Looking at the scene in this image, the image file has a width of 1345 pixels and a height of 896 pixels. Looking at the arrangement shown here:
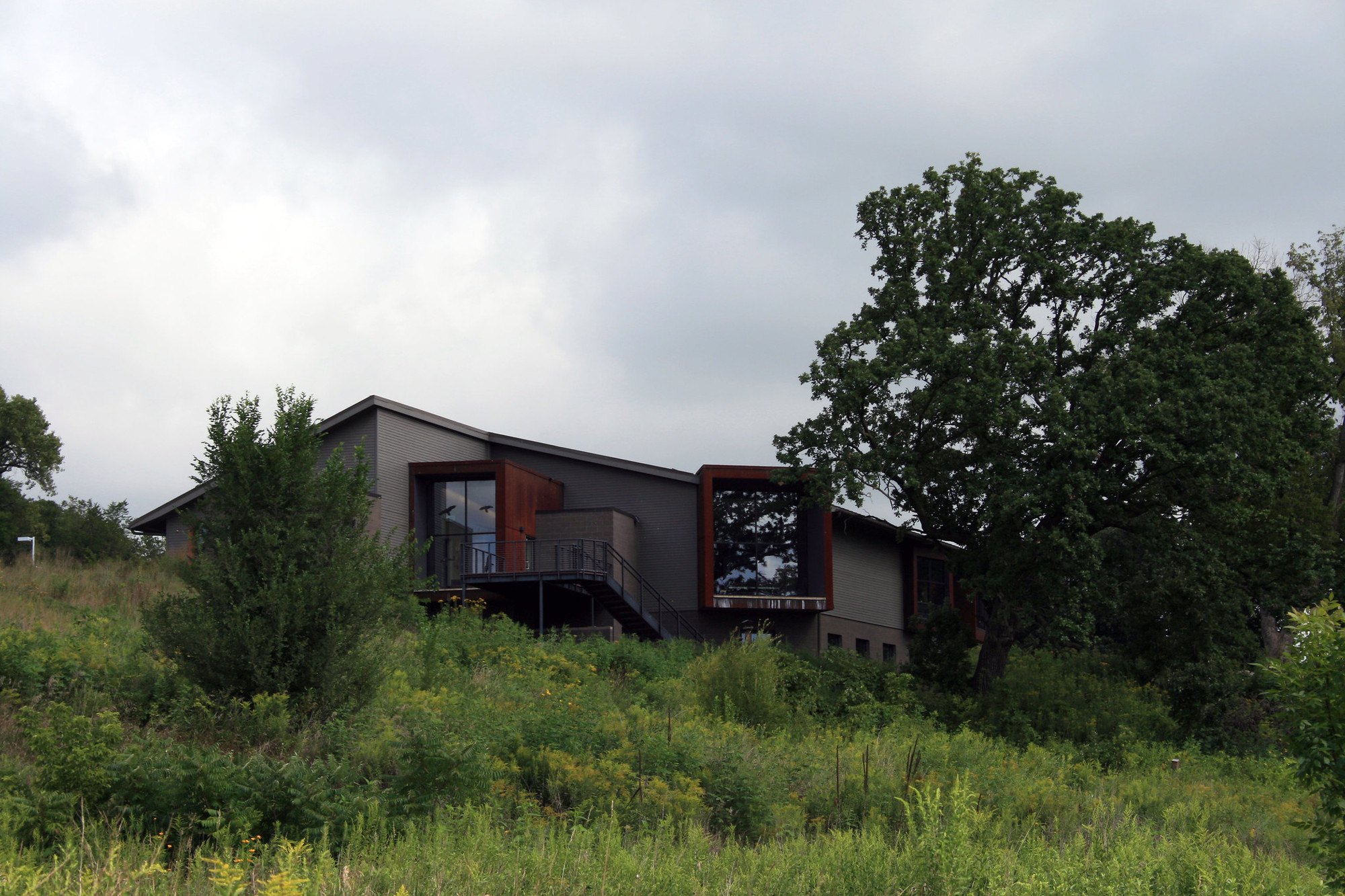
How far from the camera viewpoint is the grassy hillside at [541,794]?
870cm

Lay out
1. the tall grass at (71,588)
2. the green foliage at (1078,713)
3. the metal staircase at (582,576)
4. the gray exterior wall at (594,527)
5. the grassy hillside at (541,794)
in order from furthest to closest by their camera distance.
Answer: the gray exterior wall at (594,527) → the metal staircase at (582,576) → the green foliage at (1078,713) → the tall grass at (71,588) → the grassy hillside at (541,794)

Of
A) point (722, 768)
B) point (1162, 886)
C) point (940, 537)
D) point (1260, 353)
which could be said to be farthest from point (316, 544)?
point (1260, 353)

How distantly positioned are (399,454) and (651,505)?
700 centimetres

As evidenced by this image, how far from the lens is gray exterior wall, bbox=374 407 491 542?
1168 inches

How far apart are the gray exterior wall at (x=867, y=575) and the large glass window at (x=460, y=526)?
9650 millimetres

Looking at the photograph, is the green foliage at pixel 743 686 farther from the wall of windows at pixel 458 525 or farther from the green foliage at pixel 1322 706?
the green foliage at pixel 1322 706

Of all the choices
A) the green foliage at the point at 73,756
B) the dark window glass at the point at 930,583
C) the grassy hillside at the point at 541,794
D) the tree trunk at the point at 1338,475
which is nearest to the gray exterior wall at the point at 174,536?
the grassy hillside at the point at 541,794

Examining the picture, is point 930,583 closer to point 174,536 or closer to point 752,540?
point 752,540

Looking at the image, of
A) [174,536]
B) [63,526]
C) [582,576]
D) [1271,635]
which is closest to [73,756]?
[582,576]

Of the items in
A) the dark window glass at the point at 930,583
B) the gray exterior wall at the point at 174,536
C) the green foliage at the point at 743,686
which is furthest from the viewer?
the dark window glass at the point at 930,583

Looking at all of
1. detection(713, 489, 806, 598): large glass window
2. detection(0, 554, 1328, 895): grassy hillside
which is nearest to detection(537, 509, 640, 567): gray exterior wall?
detection(713, 489, 806, 598): large glass window

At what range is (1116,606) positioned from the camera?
26.7m

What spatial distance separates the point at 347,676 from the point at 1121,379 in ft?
61.4

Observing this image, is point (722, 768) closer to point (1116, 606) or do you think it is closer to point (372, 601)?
point (372, 601)
